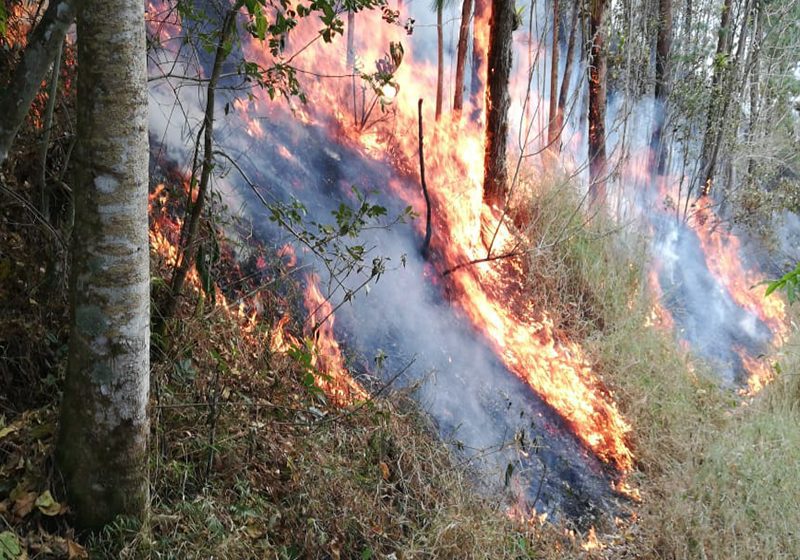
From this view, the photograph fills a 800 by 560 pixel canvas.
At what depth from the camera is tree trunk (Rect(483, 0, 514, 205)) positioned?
6.27 m

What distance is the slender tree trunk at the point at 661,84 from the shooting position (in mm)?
9922

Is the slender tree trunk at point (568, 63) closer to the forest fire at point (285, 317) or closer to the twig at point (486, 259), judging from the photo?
the twig at point (486, 259)

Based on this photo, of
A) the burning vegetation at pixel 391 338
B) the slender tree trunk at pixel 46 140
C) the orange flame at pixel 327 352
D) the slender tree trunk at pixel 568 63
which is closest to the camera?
the slender tree trunk at pixel 46 140

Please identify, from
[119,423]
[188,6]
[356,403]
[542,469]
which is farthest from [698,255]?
[119,423]

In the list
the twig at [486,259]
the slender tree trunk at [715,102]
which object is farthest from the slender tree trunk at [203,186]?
the slender tree trunk at [715,102]

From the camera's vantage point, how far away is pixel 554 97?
26.5 feet

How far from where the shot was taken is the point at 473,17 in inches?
252

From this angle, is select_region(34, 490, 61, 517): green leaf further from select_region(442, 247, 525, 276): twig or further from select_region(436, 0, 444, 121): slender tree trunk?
select_region(436, 0, 444, 121): slender tree trunk

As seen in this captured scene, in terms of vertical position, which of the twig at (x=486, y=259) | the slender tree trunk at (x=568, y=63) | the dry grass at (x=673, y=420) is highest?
the slender tree trunk at (x=568, y=63)

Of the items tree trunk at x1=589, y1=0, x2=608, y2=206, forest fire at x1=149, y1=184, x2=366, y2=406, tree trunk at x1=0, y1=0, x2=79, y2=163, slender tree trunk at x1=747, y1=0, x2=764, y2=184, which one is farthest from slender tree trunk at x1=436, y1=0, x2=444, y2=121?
slender tree trunk at x1=747, y1=0, x2=764, y2=184

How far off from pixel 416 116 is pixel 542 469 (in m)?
3.00

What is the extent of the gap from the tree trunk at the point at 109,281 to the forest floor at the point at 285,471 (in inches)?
5.6

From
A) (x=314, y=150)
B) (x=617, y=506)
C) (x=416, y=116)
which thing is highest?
(x=416, y=116)

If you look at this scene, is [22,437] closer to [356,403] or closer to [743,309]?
[356,403]
